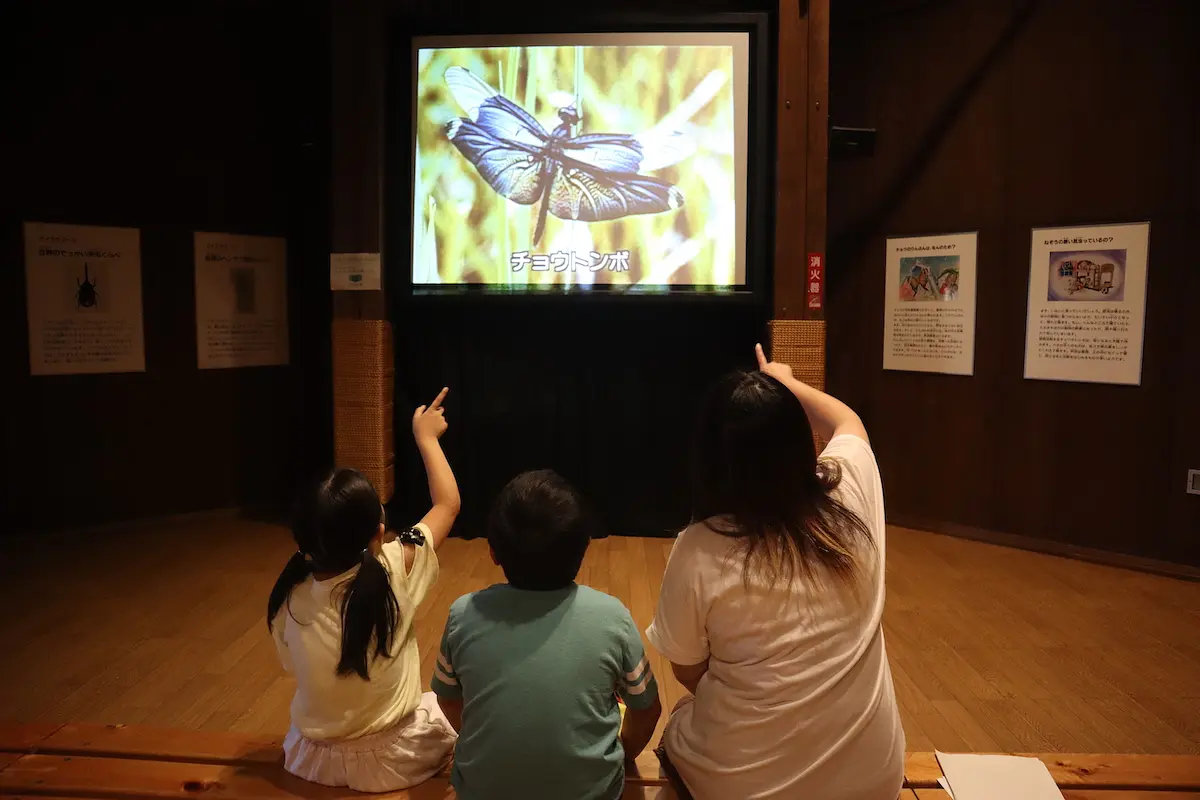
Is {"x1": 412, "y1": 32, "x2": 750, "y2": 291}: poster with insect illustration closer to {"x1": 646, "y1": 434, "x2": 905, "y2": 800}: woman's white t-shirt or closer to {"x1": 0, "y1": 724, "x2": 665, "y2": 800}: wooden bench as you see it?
{"x1": 0, "y1": 724, "x2": 665, "y2": 800}: wooden bench

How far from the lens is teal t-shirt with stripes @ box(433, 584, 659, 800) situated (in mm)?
1269

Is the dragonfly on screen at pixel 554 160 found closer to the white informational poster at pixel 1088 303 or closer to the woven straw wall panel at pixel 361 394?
the woven straw wall panel at pixel 361 394

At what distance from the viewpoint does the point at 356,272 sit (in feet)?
11.8

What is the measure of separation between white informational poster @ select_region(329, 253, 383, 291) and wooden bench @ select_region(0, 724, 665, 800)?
83.5 inches

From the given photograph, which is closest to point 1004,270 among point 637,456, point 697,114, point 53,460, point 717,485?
point 697,114

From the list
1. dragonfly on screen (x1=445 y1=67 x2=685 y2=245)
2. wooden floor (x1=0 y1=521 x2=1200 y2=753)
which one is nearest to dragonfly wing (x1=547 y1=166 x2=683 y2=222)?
dragonfly on screen (x1=445 y1=67 x2=685 y2=245)

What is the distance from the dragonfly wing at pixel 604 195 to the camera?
138 inches

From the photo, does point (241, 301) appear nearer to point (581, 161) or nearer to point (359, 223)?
point (359, 223)

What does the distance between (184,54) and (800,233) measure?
308 cm

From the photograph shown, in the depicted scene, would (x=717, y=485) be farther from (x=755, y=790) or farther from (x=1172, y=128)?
(x=1172, y=128)

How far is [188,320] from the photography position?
4188 mm

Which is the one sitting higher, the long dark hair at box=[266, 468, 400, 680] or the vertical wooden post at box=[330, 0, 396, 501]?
the vertical wooden post at box=[330, 0, 396, 501]

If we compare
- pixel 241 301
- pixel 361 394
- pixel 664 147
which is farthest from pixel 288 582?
pixel 241 301

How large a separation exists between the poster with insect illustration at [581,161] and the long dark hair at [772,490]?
7.39 feet
